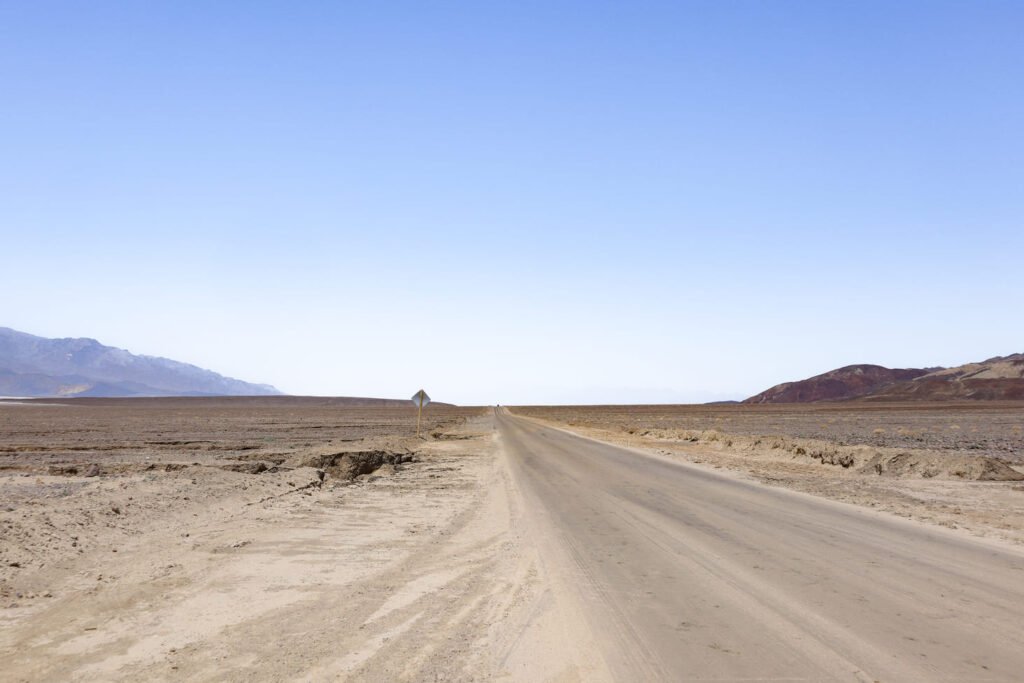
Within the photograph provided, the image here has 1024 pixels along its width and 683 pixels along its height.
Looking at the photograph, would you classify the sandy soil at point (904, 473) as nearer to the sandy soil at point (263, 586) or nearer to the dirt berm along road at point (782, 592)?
the dirt berm along road at point (782, 592)

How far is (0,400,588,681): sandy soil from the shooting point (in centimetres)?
547

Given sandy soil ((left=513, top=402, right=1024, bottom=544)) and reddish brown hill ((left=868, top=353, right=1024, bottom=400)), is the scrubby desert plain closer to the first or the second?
sandy soil ((left=513, top=402, right=1024, bottom=544))

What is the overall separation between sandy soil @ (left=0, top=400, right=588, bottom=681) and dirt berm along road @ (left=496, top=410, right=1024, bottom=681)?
0.67 m

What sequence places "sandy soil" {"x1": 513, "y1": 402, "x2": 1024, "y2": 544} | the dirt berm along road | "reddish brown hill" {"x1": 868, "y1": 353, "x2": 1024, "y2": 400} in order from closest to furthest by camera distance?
the dirt berm along road → "sandy soil" {"x1": 513, "y1": 402, "x2": 1024, "y2": 544} → "reddish brown hill" {"x1": 868, "y1": 353, "x2": 1024, "y2": 400}

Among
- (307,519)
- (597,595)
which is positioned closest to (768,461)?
(307,519)

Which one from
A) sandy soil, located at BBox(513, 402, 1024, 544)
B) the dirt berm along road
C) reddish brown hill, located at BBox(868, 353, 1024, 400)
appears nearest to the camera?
the dirt berm along road

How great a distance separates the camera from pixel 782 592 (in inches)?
296

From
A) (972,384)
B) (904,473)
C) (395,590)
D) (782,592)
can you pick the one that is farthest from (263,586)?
(972,384)

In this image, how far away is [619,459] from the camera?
2748cm

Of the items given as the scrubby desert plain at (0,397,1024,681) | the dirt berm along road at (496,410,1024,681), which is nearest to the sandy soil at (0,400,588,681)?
the scrubby desert plain at (0,397,1024,681)

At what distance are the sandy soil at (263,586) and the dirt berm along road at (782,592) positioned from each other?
2.21 ft

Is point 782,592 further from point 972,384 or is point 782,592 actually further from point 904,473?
point 972,384

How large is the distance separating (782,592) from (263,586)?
18.0ft

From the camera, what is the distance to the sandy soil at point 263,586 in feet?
18.0
